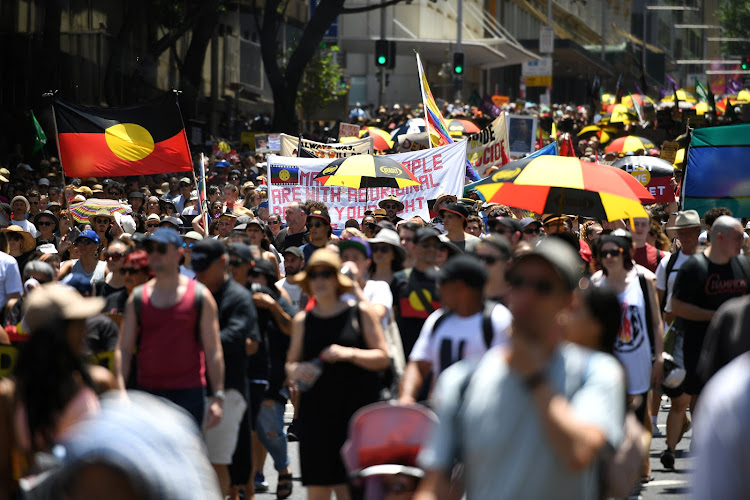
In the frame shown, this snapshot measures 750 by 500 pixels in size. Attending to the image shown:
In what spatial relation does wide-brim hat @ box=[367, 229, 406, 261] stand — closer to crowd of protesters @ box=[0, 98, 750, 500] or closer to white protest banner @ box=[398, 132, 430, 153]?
crowd of protesters @ box=[0, 98, 750, 500]

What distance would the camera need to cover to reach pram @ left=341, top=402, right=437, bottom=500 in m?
4.93

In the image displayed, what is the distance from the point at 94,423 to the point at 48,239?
10.3 meters

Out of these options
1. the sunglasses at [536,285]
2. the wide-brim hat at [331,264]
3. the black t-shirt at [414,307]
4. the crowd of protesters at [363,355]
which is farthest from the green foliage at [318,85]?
the sunglasses at [536,285]

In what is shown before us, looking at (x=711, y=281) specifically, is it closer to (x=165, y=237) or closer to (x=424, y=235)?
(x=424, y=235)

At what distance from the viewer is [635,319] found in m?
7.50

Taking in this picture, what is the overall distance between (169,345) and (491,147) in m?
13.1

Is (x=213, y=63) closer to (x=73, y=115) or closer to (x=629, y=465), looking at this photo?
(x=73, y=115)

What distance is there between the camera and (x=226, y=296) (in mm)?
7105

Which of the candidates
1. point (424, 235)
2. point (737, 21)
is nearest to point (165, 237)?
point (424, 235)

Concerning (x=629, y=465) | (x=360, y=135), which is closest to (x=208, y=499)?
Result: (x=629, y=465)

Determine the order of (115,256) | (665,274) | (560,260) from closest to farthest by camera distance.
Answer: (560,260)
(115,256)
(665,274)

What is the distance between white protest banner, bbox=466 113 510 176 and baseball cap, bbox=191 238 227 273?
485 inches

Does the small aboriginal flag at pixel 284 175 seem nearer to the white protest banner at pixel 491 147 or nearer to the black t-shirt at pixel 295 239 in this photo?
the black t-shirt at pixel 295 239

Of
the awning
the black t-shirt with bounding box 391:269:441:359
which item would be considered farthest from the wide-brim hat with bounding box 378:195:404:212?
the awning
